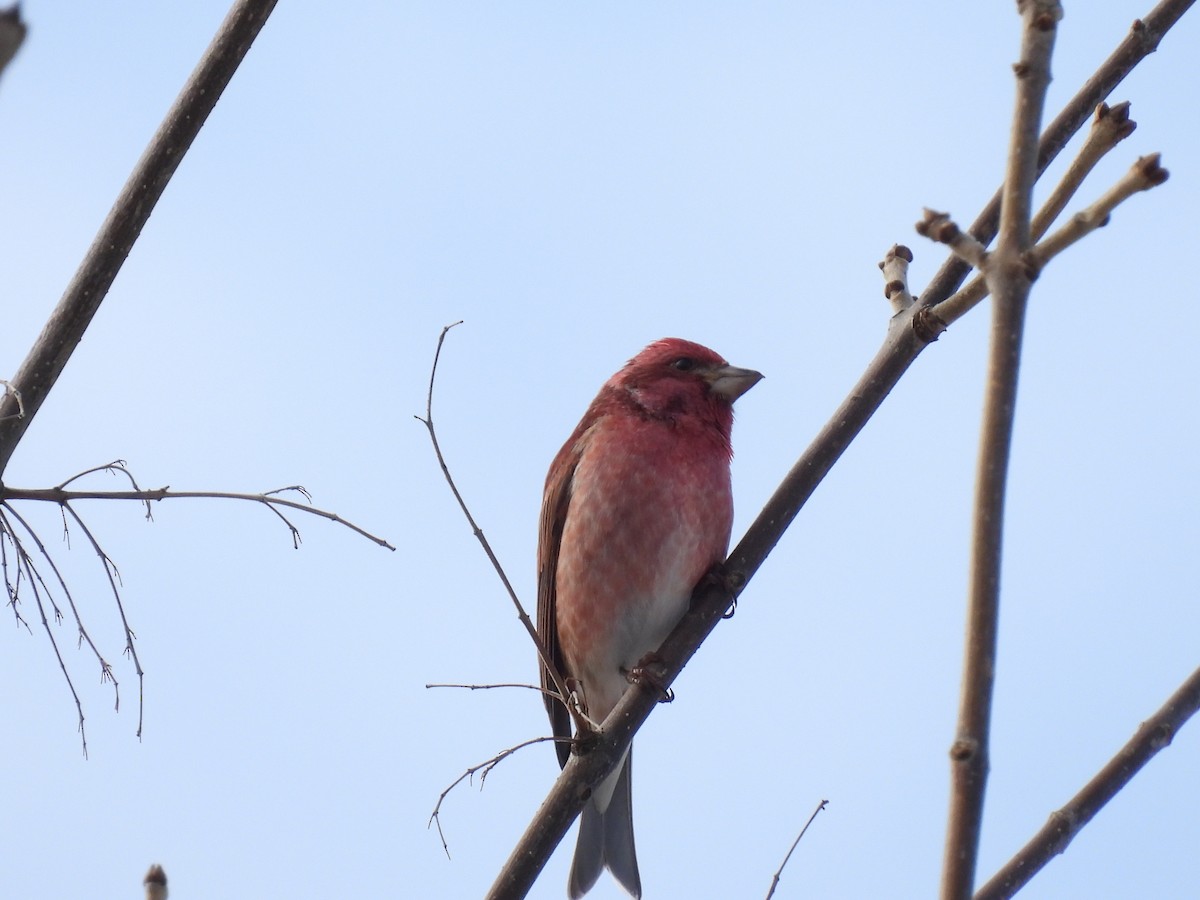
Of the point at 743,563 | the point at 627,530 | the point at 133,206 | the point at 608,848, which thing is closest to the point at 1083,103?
the point at 743,563

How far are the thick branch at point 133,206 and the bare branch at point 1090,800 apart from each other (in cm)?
265

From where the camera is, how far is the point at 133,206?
382cm

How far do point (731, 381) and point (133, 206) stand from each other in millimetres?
3671

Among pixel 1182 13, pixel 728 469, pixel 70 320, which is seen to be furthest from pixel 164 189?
pixel 728 469

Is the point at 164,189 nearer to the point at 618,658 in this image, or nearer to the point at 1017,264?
the point at 1017,264

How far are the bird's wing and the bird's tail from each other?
1.06 feet

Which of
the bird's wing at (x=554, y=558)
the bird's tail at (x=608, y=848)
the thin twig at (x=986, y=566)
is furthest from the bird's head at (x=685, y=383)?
the thin twig at (x=986, y=566)

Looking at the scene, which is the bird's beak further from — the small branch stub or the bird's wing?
the small branch stub

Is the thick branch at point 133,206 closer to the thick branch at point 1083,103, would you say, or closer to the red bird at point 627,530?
the thick branch at point 1083,103

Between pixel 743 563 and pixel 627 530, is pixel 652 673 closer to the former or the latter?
pixel 743 563

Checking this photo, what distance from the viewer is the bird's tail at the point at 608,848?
6.79 meters

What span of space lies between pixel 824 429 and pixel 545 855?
5.18ft

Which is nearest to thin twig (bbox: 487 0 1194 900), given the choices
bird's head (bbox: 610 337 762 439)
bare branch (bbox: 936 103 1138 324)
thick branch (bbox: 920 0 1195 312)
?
thick branch (bbox: 920 0 1195 312)

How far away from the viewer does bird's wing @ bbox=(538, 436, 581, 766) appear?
698 centimetres
